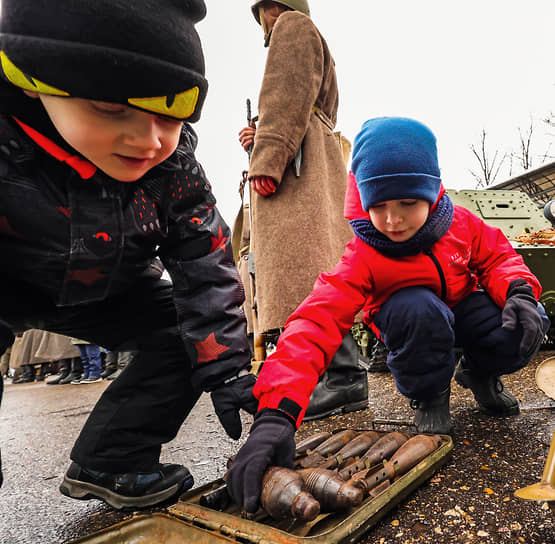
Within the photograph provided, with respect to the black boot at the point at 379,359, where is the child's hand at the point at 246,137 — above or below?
above

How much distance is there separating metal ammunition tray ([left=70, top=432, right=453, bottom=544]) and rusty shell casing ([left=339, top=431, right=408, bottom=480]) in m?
0.13

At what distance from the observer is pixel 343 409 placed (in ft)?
7.29

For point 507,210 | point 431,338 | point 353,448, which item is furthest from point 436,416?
point 507,210

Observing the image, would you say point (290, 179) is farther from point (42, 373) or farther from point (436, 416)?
point (42, 373)

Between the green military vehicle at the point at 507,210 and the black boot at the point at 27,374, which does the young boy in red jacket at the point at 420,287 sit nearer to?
the green military vehicle at the point at 507,210

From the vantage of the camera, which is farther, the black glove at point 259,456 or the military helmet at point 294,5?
the military helmet at point 294,5

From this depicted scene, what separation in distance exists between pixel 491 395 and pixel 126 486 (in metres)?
1.39

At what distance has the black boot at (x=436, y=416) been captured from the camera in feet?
5.21

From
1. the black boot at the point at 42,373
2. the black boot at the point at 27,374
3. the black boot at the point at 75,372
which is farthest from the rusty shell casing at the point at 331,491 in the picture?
the black boot at the point at 27,374

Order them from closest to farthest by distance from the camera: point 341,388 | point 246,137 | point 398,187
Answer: point 398,187 → point 341,388 → point 246,137

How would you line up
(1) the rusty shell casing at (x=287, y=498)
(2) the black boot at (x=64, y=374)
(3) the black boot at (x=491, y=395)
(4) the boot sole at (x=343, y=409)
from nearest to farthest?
(1) the rusty shell casing at (x=287, y=498)
(3) the black boot at (x=491, y=395)
(4) the boot sole at (x=343, y=409)
(2) the black boot at (x=64, y=374)

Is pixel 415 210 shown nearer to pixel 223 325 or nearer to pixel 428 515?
pixel 223 325

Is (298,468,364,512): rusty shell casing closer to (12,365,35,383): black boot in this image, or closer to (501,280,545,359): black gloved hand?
(501,280,545,359): black gloved hand

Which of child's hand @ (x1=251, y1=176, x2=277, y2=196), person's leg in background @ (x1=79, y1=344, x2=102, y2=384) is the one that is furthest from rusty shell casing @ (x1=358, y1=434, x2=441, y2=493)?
person's leg in background @ (x1=79, y1=344, x2=102, y2=384)
